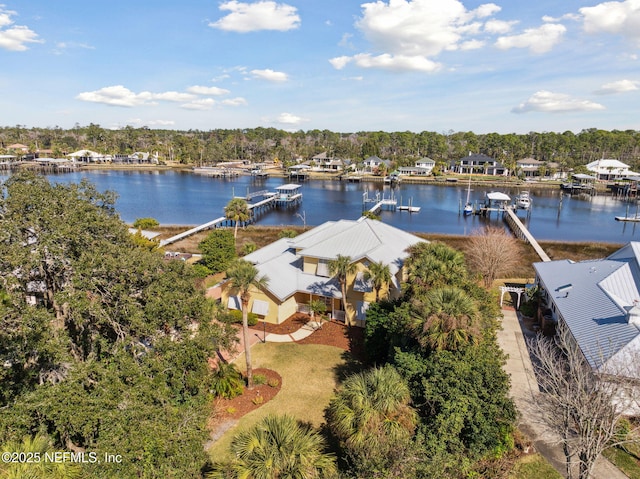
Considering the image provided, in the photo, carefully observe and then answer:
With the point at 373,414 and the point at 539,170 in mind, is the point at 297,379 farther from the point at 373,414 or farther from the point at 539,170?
the point at 539,170

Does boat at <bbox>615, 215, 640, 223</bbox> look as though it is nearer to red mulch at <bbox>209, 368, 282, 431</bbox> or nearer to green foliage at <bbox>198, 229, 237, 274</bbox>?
green foliage at <bbox>198, 229, 237, 274</bbox>

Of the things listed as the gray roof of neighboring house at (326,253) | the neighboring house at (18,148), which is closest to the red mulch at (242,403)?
the gray roof of neighboring house at (326,253)

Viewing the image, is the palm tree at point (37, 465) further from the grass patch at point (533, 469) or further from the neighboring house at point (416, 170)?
the neighboring house at point (416, 170)

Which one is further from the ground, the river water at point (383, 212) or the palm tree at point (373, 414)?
the river water at point (383, 212)

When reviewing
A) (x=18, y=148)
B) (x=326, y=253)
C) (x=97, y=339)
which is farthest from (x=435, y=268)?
(x=18, y=148)

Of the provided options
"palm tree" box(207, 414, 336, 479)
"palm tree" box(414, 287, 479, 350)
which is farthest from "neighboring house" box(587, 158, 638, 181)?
"palm tree" box(207, 414, 336, 479)

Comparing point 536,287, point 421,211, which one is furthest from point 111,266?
point 421,211
